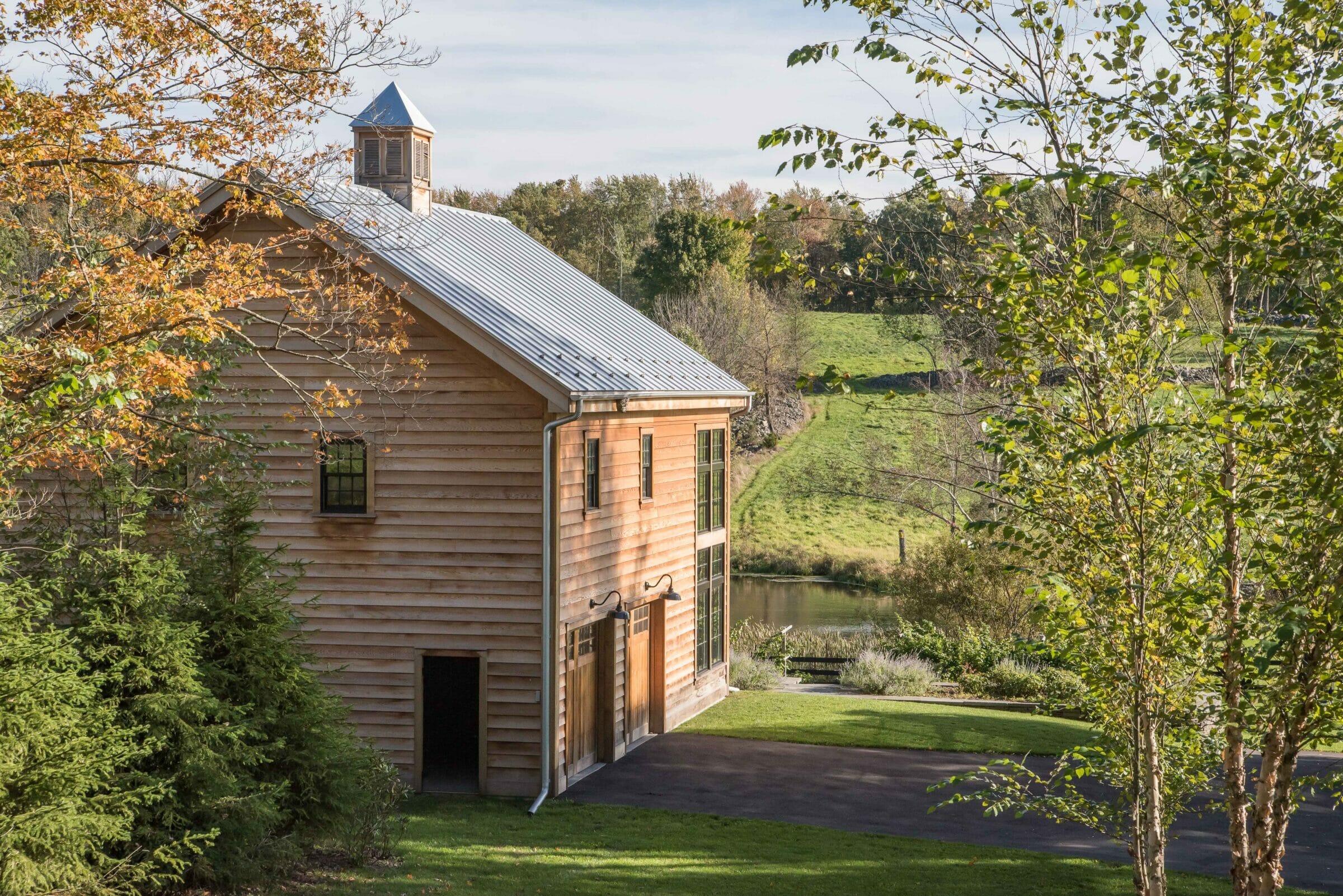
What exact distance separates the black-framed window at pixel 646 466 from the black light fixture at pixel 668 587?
1.35m

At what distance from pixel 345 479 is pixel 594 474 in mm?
3376

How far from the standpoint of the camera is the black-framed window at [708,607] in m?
21.5

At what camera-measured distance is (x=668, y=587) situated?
1980 centimetres

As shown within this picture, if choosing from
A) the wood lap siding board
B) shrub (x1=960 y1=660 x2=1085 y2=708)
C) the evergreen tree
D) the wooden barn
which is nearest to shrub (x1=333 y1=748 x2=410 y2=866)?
the evergreen tree

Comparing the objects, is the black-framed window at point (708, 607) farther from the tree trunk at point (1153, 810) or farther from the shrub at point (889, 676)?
the tree trunk at point (1153, 810)

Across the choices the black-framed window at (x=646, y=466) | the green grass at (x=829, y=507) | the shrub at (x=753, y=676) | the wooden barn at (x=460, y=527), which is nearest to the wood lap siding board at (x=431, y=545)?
the wooden barn at (x=460, y=527)

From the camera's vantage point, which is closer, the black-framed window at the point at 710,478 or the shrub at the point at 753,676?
the black-framed window at the point at 710,478

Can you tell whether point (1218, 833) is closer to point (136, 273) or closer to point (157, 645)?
point (157, 645)

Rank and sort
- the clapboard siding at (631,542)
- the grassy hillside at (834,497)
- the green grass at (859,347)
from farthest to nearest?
the green grass at (859,347) → the grassy hillside at (834,497) → the clapboard siding at (631,542)

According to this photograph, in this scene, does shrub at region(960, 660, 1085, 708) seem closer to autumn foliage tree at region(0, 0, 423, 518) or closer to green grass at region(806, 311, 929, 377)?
autumn foliage tree at region(0, 0, 423, 518)

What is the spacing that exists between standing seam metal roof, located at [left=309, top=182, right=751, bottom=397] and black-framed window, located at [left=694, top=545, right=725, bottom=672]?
3.14m

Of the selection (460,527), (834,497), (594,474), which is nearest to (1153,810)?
(460,527)

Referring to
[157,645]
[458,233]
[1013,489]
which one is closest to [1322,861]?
[1013,489]

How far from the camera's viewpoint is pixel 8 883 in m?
7.46
